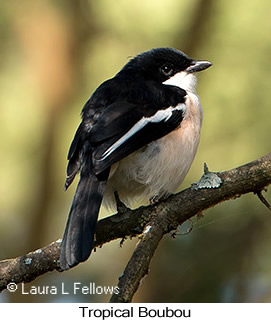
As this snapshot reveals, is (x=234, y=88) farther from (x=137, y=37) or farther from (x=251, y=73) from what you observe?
(x=137, y=37)

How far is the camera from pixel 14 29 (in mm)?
7957

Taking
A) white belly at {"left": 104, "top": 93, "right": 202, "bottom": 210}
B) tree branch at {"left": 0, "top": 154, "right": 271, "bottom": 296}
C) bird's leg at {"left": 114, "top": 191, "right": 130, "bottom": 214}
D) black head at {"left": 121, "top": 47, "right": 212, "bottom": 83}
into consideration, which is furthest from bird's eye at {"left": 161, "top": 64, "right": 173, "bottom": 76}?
tree branch at {"left": 0, "top": 154, "right": 271, "bottom": 296}

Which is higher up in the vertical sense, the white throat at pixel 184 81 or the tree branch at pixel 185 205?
the white throat at pixel 184 81

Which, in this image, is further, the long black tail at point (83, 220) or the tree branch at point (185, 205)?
the tree branch at point (185, 205)

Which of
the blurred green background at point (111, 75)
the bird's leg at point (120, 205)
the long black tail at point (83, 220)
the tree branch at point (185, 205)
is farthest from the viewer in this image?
the blurred green background at point (111, 75)

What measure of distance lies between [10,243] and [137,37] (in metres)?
2.95

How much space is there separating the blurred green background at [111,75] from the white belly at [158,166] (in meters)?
1.76

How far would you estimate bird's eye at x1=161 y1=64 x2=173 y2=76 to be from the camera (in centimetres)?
511

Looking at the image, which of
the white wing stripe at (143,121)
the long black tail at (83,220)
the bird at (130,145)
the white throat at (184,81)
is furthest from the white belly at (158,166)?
the white throat at (184,81)

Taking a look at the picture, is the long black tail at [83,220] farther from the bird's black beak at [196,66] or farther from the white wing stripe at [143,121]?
the bird's black beak at [196,66]

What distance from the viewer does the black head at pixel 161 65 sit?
5.08m

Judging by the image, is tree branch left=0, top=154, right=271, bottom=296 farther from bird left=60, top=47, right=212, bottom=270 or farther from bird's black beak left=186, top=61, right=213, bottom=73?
bird's black beak left=186, top=61, right=213, bottom=73

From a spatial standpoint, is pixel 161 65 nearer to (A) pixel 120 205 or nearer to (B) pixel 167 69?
(B) pixel 167 69

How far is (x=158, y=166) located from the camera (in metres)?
4.41
